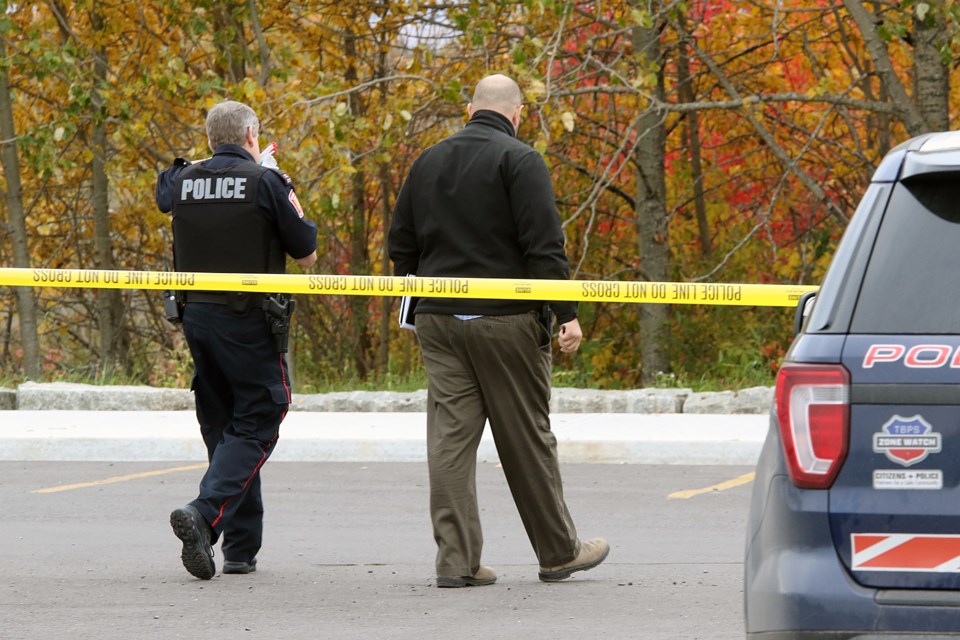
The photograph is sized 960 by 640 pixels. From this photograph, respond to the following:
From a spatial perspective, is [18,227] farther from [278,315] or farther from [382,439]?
[278,315]

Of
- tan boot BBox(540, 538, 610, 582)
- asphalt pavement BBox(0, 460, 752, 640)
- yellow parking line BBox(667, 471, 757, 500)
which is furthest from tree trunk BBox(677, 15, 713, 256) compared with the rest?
tan boot BBox(540, 538, 610, 582)

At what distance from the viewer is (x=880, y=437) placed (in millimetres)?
2945

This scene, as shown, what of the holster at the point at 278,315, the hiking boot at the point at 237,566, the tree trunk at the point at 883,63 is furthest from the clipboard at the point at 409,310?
the tree trunk at the point at 883,63

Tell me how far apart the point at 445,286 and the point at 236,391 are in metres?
0.99

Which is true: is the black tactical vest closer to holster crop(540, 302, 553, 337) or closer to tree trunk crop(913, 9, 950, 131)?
holster crop(540, 302, 553, 337)

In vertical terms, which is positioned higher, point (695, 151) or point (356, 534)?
point (695, 151)

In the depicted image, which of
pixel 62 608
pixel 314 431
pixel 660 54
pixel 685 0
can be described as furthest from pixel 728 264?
pixel 62 608

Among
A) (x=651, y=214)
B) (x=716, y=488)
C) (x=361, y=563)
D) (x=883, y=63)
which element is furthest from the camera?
(x=651, y=214)

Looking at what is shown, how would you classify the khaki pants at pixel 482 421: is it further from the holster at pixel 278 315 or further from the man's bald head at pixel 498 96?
the man's bald head at pixel 498 96

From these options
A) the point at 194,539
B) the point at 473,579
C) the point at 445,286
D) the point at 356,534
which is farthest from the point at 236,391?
the point at 356,534

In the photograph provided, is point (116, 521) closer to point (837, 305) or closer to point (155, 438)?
point (155, 438)

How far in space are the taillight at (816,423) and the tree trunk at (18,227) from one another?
1380cm

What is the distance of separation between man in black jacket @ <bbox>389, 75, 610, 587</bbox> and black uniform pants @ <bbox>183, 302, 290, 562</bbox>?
0.66m

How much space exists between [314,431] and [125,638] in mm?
5038
